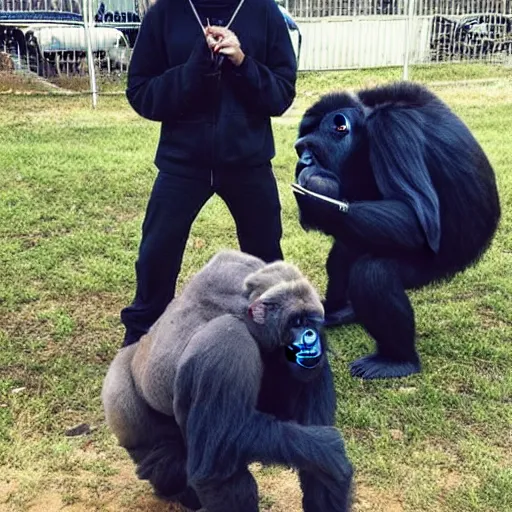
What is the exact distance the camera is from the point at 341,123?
370cm

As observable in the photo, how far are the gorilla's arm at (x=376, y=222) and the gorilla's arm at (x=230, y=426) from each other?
63.1 inches

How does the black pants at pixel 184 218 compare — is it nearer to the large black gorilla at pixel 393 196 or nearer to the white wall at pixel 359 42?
the large black gorilla at pixel 393 196

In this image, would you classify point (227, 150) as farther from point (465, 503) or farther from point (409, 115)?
point (465, 503)

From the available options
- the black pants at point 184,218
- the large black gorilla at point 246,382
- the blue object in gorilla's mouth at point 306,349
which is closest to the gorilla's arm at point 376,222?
the black pants at point 184,218

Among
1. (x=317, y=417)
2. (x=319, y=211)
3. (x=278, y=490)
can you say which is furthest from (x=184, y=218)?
(x=317, y=417)

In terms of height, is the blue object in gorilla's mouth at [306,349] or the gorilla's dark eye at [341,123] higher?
the gorilla's dark eye at [341,123]

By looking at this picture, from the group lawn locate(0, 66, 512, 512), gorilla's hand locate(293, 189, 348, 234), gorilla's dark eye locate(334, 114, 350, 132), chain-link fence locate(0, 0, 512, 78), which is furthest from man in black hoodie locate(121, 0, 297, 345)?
chain-link fence locate(0, 0, 512, 78)

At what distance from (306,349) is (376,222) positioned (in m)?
1.63

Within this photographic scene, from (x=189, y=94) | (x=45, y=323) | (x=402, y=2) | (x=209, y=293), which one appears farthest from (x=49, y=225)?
(x=402, y=2)

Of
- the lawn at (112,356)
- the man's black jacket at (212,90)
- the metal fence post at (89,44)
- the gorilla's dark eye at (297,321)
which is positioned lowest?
the lawn at (112,356)

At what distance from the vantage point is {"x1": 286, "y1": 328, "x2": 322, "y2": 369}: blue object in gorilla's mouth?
2148 millimetres

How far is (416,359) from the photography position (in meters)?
3.90

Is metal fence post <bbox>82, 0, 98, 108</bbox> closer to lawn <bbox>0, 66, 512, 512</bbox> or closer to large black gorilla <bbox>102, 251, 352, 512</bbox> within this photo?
lawn <bbox>0, 66, 512, 512</bbox>

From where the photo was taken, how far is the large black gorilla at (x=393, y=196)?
3.66m
